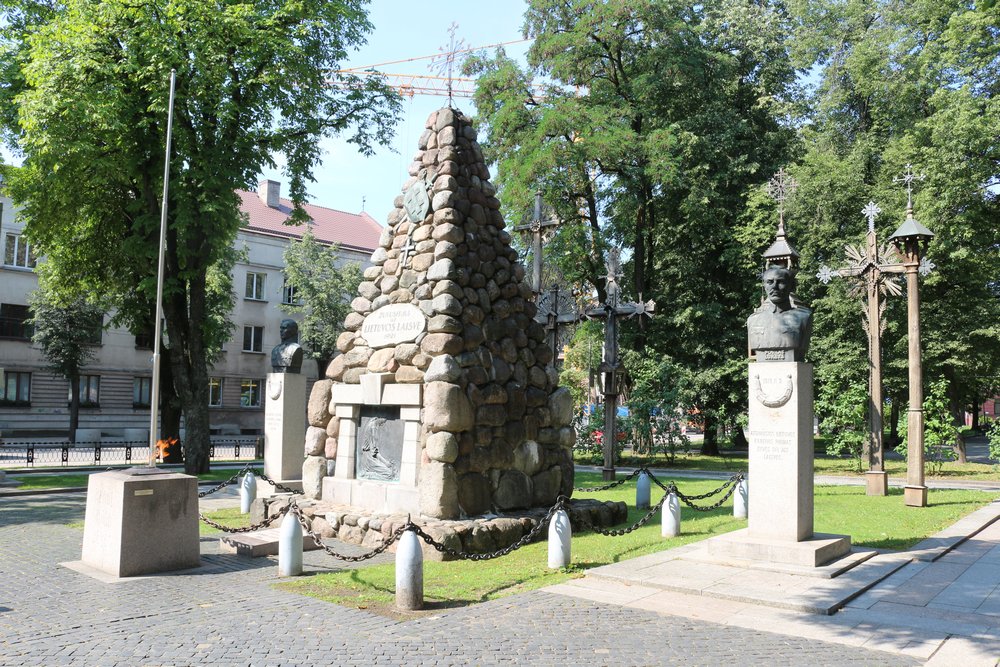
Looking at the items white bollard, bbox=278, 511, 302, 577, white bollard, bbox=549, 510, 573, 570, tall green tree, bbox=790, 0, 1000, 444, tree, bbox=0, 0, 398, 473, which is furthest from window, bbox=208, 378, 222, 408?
white bollard, bbox=549, 510, 573, 570

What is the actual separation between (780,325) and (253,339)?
4112 cm

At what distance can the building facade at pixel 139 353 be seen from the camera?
36.0 meters

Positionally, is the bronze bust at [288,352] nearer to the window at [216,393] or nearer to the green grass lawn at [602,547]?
the green grass lawn at [602,547]

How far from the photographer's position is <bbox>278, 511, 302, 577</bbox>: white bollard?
852cm

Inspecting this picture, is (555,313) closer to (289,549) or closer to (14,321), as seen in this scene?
(289,549)

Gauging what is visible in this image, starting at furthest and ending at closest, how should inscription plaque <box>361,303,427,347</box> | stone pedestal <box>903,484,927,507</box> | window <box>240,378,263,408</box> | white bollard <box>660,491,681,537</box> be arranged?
1. window <box>240,378,263,408</box>
2. stone pedestal <box>903,484,927,507</box>
3. inscription plaque <box>361,303,427,347</box>
4. white bollard <box>660,491,681,537</box>

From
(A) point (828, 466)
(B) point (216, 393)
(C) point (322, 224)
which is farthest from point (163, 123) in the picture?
(C) point (322, 224)

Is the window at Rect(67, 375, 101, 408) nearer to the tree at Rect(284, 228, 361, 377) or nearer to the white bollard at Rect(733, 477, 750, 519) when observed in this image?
the tree at Rect(284, 228, 361, 377)

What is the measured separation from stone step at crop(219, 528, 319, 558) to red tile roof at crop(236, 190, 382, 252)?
35670mm

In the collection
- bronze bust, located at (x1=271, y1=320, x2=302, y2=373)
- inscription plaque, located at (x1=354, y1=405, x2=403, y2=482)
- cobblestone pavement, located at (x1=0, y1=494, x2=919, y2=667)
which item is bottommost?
cobblestone pavement, located at (x1=0, y1=494, x2=919, y2=667)

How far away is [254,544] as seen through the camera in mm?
9758

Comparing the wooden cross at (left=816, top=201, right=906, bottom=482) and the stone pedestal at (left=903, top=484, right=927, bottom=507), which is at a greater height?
the wooden cross at (left=816, top=201, right=906, bottom=482)

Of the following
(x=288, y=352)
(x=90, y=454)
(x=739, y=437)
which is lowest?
(x=90, y=454)

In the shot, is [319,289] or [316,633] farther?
[319,289]
